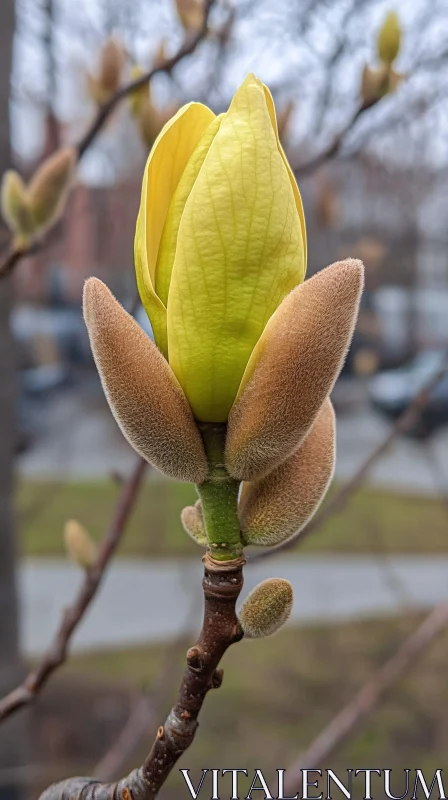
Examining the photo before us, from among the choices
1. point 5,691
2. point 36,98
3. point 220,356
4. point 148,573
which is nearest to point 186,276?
point 220,356

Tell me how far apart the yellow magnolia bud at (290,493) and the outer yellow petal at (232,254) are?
2.2 inches

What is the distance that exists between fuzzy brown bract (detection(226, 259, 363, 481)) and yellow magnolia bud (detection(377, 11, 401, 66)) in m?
0.55

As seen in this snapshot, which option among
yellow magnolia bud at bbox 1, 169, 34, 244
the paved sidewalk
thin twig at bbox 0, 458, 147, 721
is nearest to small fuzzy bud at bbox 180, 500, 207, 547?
thin twig at bbox 0, 458, 147, 721

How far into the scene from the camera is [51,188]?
0.75 metres

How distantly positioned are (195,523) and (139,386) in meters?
0.10

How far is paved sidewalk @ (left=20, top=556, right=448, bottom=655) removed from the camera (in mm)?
3350

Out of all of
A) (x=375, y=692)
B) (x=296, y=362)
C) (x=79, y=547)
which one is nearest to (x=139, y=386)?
(x=296, y=362)

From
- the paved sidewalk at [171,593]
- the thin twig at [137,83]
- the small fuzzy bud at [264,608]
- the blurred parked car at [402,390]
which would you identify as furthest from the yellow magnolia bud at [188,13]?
the blurred parked car at [402,390]

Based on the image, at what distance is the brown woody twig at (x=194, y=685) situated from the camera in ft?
1.11

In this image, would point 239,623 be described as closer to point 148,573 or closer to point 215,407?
point 215,407

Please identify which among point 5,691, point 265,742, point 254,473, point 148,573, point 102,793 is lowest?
point 148,573

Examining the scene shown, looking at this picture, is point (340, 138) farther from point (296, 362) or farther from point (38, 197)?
point (296, 362)

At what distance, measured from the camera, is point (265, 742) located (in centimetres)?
244

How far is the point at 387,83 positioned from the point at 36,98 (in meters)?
1.07
